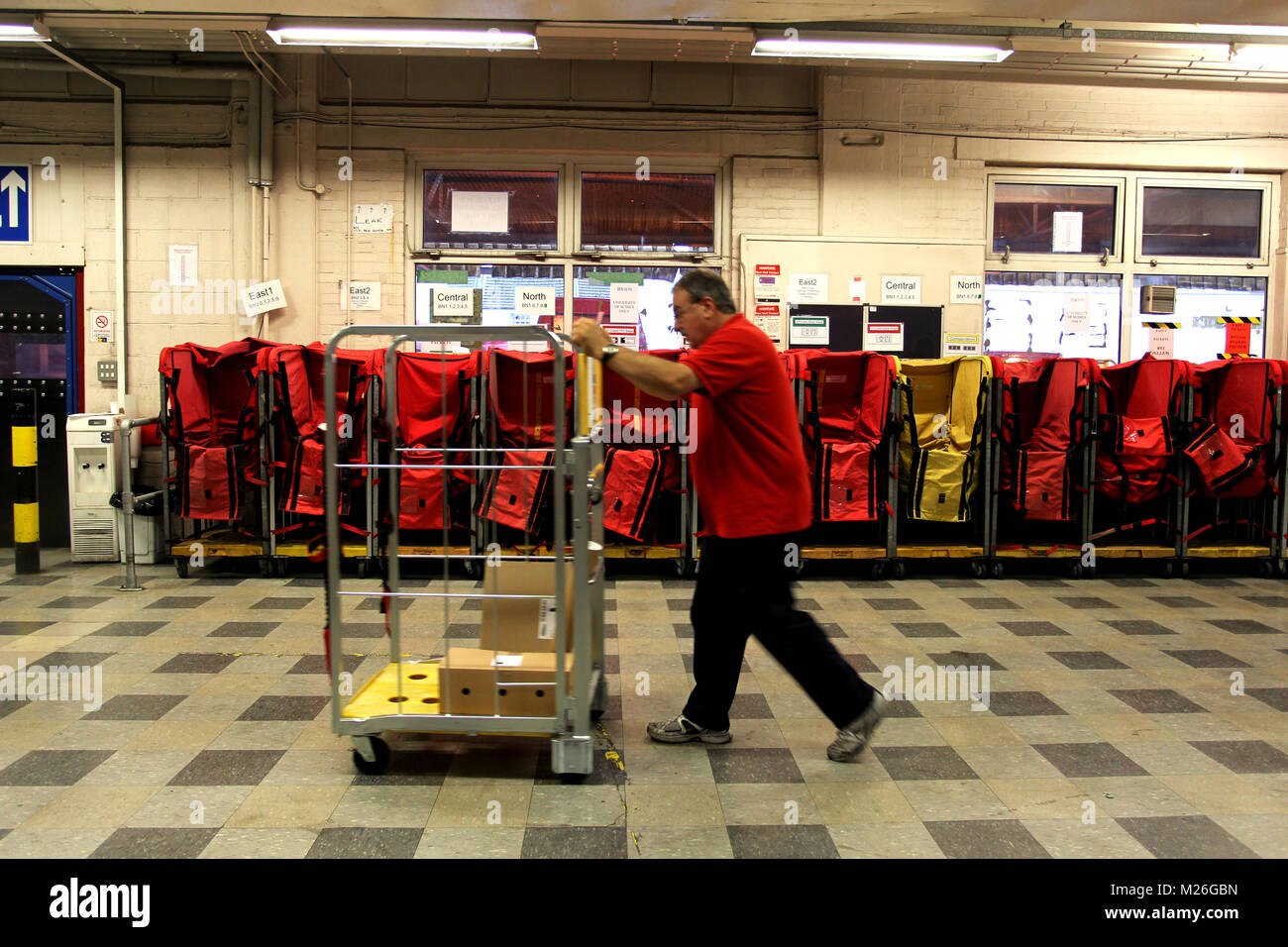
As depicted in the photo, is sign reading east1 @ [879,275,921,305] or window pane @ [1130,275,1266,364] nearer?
sign reading east1 @ [879,275,921,305]

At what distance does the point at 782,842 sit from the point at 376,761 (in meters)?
1.44

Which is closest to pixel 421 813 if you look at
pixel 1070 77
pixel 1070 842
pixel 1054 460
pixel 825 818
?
pixel 825 818

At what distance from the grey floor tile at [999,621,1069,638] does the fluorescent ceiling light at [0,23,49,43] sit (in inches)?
295

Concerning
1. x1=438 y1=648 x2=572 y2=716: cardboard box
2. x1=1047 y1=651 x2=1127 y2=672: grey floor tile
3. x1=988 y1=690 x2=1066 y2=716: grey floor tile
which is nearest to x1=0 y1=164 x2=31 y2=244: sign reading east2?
x1=438 y1=648 x2=572 y2=716: cardboard box

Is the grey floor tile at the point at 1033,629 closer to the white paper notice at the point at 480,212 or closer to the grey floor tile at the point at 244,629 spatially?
the grey floor tile at the point at 244,629

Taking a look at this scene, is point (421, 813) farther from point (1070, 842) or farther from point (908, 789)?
point (1070, 842)

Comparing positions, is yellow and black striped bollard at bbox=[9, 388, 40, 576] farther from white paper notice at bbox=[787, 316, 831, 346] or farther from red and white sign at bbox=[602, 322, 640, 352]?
white paper notice at bbox=[787, 316, 831, 346]

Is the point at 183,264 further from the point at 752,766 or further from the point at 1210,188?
the point at 1210,188

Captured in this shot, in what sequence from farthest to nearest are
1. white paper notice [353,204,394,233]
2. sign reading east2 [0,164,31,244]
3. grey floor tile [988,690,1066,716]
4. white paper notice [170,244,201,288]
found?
white paper notice [353,204,394,233], white paper notice [170,244,201,288], sign reading east2 [0,164,31,244], grey floor tile [988,690,1066,716]

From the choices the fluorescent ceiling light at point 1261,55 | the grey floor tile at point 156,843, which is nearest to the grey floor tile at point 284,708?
the grey floor tile at point 156,843

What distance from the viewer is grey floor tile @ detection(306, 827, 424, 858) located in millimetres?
2643

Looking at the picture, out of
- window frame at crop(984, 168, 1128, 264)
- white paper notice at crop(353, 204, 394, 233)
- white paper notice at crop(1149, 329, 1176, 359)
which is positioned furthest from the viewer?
white paper notice at crop(1149, 329, 1176, 359)

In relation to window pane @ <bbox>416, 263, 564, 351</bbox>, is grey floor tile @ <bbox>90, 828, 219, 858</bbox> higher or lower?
lower

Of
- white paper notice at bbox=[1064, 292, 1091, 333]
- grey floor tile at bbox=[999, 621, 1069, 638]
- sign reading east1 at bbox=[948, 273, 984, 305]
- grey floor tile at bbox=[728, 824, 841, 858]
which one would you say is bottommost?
grey floor tile at bbox=[728, 824, 841, 858]
